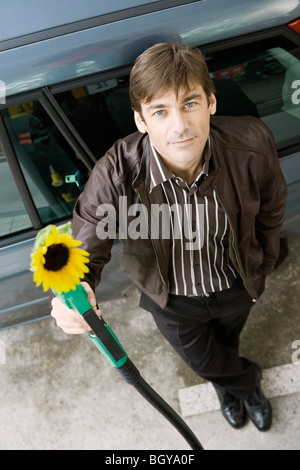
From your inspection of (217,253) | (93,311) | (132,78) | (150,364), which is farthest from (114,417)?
(132,78)

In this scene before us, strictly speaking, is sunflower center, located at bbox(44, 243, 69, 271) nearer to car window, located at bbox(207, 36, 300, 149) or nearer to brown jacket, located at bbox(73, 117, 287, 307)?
brown jacket, located at bbox(73, 117, 287, 307)

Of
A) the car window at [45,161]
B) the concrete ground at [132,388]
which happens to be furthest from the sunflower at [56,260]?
the concrete ground at [132,388]

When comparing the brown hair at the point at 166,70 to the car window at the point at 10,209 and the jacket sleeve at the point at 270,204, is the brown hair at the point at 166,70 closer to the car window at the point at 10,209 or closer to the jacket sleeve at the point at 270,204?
the jacket sleeve at the point at 270,204

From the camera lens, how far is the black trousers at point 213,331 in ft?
6.79

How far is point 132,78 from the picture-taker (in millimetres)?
1526

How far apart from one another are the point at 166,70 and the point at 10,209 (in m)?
1.20

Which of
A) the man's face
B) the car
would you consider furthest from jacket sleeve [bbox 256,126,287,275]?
the car

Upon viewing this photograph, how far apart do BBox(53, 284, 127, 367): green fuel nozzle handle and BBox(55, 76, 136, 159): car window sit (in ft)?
2.91

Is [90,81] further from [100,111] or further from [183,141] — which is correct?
[183,141]

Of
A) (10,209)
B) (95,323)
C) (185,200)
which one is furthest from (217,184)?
(10,209)

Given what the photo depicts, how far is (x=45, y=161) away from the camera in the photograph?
7.09 ft

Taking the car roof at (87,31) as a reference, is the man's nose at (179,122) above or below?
below

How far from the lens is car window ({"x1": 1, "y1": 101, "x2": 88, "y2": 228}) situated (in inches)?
78.3

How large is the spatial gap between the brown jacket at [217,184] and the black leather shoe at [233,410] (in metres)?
1.15
